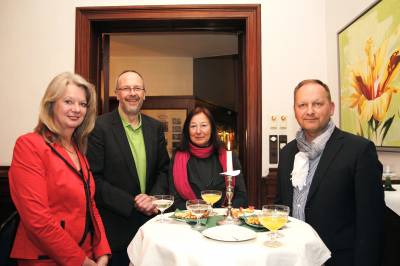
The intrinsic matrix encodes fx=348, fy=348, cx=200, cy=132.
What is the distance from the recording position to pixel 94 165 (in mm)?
2377

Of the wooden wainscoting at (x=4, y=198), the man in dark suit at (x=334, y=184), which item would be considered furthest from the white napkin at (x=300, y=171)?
the wooden wainscoting at (x=4, y=198)

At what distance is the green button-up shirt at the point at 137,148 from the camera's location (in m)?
2.52

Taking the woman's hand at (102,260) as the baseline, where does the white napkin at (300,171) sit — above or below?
above

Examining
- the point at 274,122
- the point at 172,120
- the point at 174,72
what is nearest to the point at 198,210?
the point at 274,122

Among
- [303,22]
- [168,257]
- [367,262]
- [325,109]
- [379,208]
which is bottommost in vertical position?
[367,262]

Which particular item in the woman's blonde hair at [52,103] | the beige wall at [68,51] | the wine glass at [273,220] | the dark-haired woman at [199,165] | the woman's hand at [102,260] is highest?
the beige wall at [68,51]

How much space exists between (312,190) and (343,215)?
0.20m

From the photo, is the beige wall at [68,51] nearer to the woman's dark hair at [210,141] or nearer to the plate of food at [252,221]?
the woman's dark hair at [210,141]

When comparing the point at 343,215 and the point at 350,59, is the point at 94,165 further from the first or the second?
the point at 350,59

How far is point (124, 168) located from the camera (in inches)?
95.5

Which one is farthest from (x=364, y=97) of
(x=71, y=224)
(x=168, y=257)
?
(x=71, y=224)

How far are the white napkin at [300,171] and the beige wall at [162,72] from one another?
15.5 ft

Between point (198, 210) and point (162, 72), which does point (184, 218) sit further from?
point (162, 72)

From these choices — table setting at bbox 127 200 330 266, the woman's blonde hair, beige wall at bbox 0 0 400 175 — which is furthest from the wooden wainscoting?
table setting at bbox 127 200 330 266
